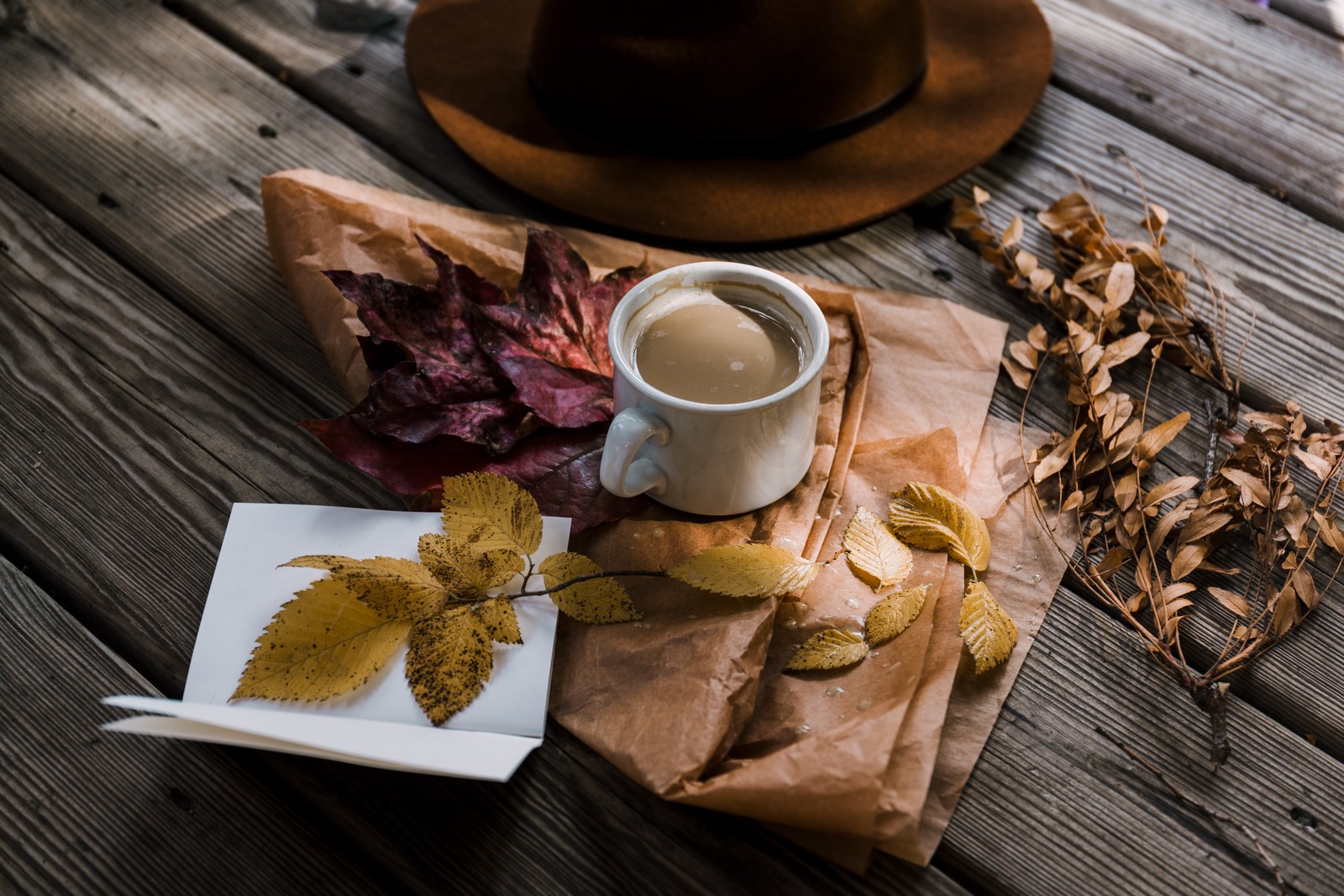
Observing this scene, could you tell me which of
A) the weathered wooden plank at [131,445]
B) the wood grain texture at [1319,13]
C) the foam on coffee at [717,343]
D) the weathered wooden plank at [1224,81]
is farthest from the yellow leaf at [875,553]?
the wood grain texture at [1319,13]

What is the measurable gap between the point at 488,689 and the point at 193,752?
174 millimetres

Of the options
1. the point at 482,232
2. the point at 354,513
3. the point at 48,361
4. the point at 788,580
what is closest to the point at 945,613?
the point at 788,580

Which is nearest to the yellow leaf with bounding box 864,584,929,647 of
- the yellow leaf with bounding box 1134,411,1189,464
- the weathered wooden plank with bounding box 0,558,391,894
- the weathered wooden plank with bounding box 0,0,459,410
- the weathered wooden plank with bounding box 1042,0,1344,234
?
the yellow leaf with bounding box 1134,411,1189,464

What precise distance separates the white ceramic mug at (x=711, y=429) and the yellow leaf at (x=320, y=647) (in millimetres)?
164

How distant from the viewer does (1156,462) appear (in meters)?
0.72

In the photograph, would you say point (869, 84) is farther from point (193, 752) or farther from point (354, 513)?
point (193, 752)

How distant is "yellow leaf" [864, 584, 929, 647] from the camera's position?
2.00 ft

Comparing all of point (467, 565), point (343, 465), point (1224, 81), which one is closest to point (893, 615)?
point (467, 565)

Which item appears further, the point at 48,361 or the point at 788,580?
the point at 48,361

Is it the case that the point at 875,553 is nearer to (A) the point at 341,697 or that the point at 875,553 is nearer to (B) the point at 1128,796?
(B) the point at 1128,796

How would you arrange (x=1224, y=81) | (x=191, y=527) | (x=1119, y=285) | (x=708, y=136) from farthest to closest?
(x=1224, y=81), (x=708, y=136), (x=1119, y=285), (x=191, y=527)

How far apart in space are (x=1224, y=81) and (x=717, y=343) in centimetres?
70

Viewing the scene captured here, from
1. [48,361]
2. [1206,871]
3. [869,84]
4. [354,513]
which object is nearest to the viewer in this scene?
[1206,871]

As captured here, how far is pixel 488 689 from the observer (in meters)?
0.58
